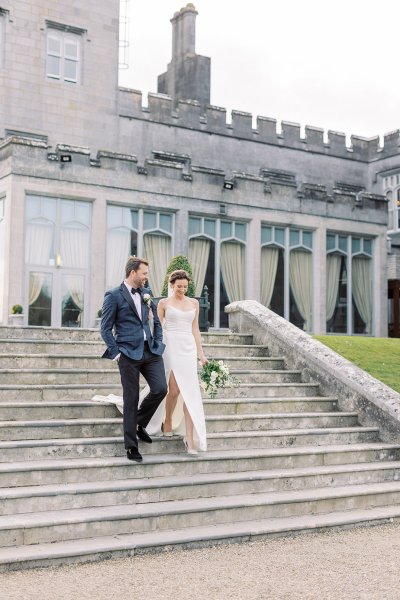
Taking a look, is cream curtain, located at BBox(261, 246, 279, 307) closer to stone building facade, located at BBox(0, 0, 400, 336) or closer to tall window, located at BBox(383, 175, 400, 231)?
stone building facade, located at BBox(0, 0, 400, 336)

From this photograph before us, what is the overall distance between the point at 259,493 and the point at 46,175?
13205 millimetres

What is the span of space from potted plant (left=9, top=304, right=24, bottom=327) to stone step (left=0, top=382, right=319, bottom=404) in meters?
9.53

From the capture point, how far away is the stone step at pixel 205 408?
830cm

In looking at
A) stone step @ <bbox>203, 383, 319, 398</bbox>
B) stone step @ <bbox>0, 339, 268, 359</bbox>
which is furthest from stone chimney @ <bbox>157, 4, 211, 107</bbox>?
stone step @ <bbox>203, 383, 319, 398</bbox>

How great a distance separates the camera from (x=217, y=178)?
71.2 ft

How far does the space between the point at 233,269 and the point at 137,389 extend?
48.4ft

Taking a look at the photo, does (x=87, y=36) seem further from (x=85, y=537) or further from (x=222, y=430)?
(x=85, y=537)

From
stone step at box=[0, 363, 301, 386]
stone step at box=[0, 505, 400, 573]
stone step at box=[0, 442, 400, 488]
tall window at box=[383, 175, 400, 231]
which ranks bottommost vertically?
stone step at box=[0, 505, 400, 573]

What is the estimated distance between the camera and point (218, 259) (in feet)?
71.8

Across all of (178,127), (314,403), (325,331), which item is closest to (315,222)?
(325,331)

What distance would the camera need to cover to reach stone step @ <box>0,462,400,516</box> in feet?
22.5

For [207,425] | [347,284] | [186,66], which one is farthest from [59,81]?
[207,425]

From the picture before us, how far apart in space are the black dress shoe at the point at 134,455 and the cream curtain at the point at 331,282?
1681 cm

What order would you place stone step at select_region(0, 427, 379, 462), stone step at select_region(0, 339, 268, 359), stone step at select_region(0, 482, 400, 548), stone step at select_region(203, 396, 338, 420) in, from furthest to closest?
stone step at select_region(0, 339, 268, 359)
stone step at select_region(203, 396, 338, 420)
stone step at select_region(0, 427, 379, 462)
stone step at select_region(0, 482, 400, 548)
